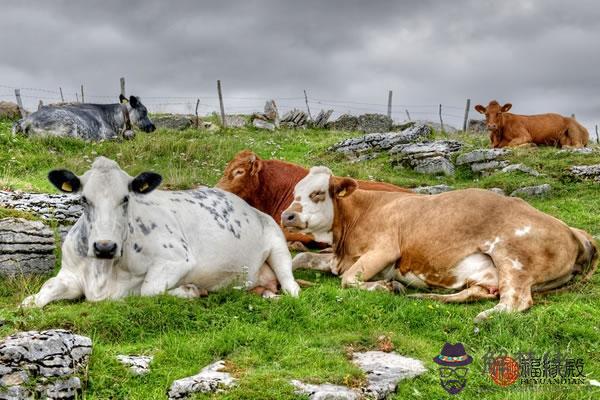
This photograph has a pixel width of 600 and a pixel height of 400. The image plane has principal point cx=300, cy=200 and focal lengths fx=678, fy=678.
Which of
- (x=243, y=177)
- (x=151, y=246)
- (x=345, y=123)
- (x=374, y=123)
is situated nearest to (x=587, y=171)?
(x=243, y=177)

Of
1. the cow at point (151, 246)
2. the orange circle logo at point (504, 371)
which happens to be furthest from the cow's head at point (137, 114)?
the orange circle logo at point (504, 371)

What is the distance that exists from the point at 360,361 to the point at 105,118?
69.9ft

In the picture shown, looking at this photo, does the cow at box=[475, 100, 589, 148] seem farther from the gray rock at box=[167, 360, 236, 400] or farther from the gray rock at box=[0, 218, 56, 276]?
the gray rock at box=[167, 360, 236, 400]

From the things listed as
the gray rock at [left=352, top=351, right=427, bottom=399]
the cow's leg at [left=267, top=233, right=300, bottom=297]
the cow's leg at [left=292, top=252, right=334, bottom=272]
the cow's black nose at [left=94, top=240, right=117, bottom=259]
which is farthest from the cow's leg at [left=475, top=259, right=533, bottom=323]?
the cow's black nose at [left=94, top=240, right=117, bottom=259]

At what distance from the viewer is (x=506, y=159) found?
68.3ft

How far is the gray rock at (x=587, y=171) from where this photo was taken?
723 inches

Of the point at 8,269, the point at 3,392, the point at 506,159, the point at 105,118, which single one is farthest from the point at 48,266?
the point at 105,118

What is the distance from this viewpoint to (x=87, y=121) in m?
23.9

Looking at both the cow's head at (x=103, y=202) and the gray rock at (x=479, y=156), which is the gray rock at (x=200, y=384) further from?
the gray rock at (x=479, y=156)

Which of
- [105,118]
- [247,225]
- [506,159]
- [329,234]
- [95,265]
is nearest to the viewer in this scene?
[95,265]

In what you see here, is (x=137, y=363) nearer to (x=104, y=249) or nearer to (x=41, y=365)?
(x=41, y=365)

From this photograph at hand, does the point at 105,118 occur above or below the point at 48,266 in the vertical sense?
above

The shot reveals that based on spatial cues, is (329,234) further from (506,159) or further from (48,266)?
(506,159)

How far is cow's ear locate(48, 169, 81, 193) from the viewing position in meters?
7.27
